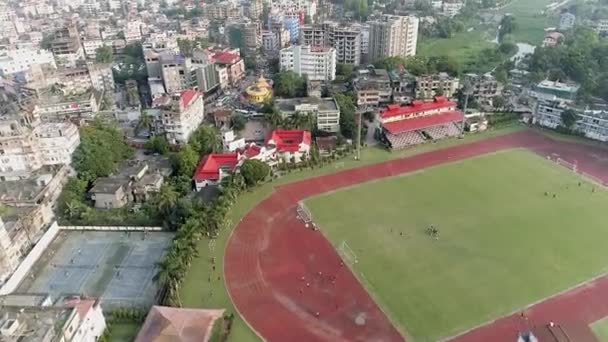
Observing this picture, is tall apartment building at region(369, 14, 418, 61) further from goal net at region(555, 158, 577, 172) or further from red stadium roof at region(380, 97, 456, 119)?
goal net at region(555, 158, 577, 172)

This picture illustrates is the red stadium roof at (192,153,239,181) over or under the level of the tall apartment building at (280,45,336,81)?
under

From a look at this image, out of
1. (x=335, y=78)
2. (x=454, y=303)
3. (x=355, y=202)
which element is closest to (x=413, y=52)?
(x=335, y=78)

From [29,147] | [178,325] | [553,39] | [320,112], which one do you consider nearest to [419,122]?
[320,112]

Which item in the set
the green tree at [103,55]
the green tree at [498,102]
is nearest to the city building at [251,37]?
the green tree at [103,55]

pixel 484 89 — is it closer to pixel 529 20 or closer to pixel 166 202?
pixel 166 202

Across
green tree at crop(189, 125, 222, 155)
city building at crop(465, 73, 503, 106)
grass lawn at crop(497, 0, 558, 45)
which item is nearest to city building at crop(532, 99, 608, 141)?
city building at crop(465, 73, 503, 106)

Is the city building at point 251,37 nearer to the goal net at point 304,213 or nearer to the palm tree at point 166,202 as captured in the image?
the goal net at point 304,213
